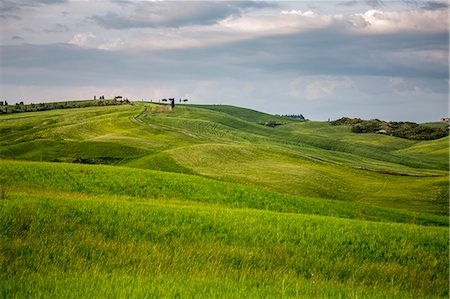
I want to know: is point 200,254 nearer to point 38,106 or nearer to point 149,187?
point 149,187

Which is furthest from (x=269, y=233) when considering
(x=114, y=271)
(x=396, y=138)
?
(x=396, y=138)

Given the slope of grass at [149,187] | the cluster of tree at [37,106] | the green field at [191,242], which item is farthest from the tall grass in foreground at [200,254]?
the cluster of tree at [37,106]

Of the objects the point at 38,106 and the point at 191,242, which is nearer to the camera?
the point at 191,242

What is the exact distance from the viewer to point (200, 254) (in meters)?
17.0

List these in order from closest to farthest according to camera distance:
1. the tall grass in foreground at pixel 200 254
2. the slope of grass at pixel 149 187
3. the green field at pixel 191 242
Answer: the tall grass in foreground at pixel 200 254 → the green field at pixel 191 242 → the slope of grass at pixel 149 187

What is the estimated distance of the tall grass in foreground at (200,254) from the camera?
1310 centimetres

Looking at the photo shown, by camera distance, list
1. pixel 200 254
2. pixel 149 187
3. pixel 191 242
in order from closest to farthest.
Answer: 1. pixel 200 254
2. pixel 191 242
3. pixel 149 187

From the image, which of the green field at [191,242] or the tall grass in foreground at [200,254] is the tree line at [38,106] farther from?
the tall grass in foreground at [200,254]

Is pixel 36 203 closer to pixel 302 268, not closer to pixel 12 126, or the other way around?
pixel 302 268

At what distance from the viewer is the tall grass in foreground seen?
43.0 ft

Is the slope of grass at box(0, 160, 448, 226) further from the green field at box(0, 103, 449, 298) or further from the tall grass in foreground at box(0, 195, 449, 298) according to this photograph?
the tall grass in foreground at box(0, 195, 449, 298)

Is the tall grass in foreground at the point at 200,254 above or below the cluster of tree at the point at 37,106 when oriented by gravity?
below

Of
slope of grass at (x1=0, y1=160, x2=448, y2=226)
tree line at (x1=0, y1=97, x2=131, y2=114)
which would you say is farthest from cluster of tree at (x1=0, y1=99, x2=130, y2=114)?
slope of grass at (x1=0, y1=160, x2=448, y2=226)

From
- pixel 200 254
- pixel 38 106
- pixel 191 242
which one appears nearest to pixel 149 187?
pixel 191 242
